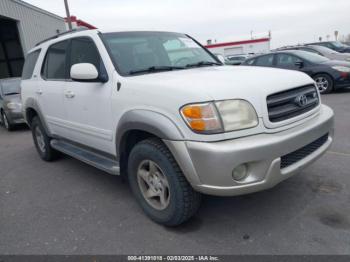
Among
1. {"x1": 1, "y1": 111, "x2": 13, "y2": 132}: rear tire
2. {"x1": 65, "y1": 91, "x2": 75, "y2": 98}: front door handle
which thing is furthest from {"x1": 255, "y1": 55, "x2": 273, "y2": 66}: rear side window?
{"x1": 65, "y1": 91, "x2": 75, "y2": 98}: front door handle

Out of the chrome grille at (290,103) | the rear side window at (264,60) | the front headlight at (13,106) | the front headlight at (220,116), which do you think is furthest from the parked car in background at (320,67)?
the front headlight at (13,106)

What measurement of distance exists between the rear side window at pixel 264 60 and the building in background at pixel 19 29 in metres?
11.5

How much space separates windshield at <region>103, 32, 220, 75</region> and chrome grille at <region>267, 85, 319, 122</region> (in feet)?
4.01

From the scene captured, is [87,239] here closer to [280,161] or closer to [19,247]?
[19,247]

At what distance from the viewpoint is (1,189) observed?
4.23 m

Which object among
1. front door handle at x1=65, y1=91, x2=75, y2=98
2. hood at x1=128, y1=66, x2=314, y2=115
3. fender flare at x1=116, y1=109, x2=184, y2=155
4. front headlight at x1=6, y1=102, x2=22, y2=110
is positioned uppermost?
hood at x1=128, y1=66, x2=314, y2=115

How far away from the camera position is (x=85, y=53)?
3.62m

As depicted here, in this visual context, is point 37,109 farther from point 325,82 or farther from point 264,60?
point 325,82

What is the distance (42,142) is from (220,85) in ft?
12.7

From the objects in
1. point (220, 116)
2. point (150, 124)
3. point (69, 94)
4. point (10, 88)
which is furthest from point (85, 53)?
point (10, 88)

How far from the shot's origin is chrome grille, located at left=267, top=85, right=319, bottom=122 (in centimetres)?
252

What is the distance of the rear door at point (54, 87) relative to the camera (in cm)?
406

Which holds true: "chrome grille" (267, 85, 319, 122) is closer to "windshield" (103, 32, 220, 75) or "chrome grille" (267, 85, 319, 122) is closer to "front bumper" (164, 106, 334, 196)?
"front bumper" (164, 106, 334, 196)

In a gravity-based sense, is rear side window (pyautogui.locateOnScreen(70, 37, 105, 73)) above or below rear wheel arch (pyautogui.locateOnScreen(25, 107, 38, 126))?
above
